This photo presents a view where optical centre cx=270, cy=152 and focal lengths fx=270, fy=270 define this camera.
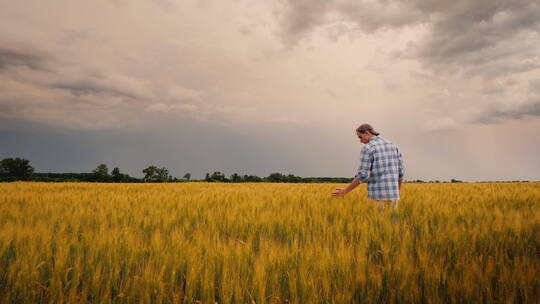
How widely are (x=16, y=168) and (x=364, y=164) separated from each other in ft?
212

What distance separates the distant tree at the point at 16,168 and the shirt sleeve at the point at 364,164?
61462 mm

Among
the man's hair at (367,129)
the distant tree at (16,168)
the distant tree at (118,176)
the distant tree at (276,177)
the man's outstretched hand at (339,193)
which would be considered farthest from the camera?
the distant tree at (16,168)

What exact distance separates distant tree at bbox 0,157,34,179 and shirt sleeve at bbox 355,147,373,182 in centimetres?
6146

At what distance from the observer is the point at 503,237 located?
2.80m

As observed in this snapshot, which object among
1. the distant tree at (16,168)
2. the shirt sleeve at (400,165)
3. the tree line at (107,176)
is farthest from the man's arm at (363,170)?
the distant tree at (16,168)

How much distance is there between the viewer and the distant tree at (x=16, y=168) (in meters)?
47.8

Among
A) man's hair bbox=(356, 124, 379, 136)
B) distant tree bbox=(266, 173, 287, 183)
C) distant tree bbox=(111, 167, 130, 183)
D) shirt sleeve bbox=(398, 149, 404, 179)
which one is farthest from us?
distant tree bbox=(266, 173, 287, 183)

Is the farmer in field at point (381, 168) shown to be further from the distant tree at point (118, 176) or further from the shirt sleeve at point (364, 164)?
the distant tree at point (118, 176)

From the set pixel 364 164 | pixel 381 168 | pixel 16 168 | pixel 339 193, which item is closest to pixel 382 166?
pixel 381 168

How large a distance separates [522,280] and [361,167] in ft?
9.97

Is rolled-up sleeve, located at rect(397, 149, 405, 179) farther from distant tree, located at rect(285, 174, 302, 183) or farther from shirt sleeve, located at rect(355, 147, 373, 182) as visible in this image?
distant tree, located at rect(285, 174, 302, 183)

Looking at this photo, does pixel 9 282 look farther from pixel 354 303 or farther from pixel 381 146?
pixel 381 146

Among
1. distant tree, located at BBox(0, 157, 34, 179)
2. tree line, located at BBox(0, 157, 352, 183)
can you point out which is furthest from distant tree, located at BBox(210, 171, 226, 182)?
distant tree, located at BBox(0, 157, 34, 179)

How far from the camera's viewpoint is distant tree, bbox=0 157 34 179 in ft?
157
